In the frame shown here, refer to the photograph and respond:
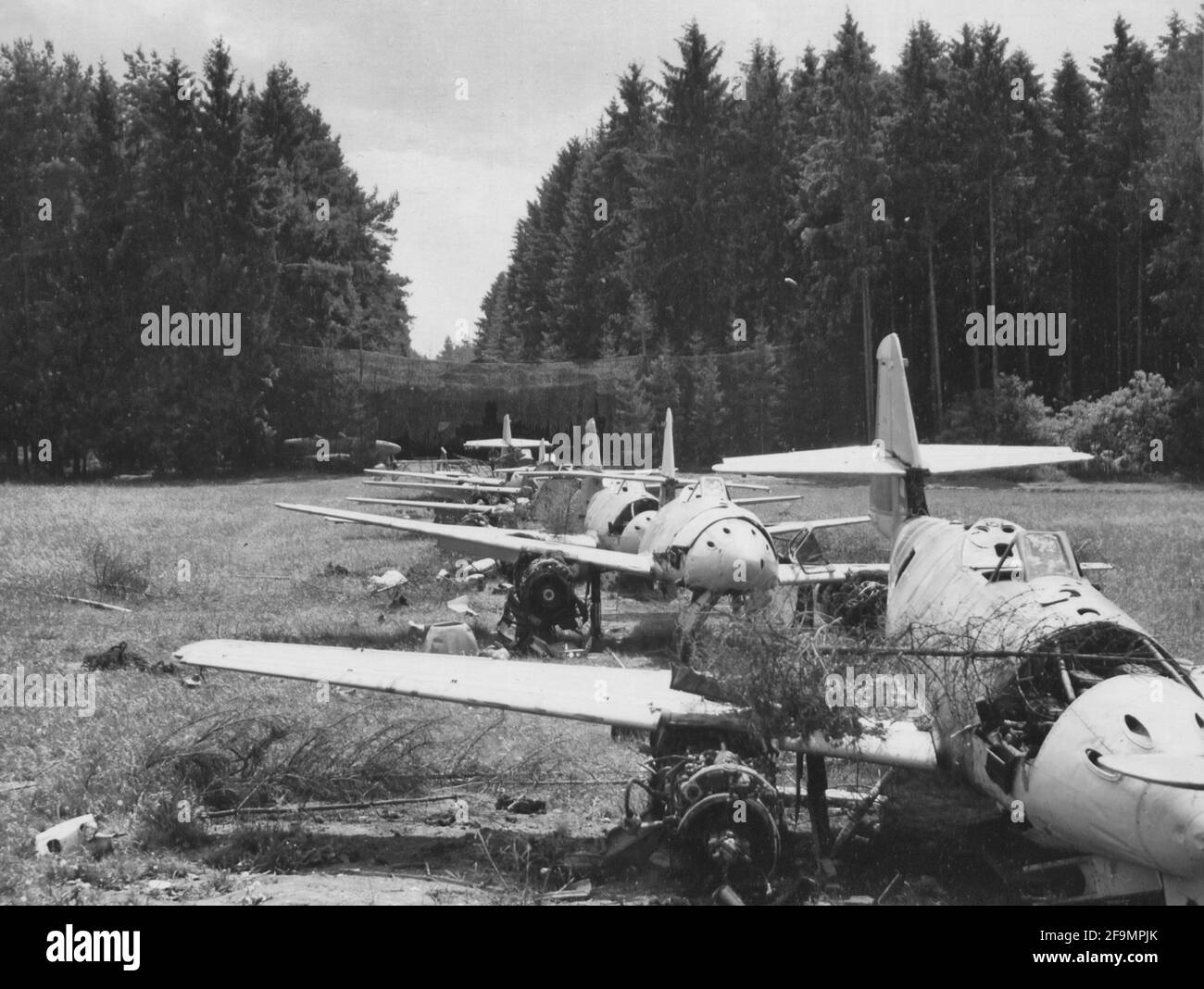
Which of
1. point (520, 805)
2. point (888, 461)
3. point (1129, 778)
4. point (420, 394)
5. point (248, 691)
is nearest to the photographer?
point (1129, 778)

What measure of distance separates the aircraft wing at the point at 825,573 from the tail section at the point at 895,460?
2.11 ft

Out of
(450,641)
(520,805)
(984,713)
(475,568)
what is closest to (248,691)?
(450,641)

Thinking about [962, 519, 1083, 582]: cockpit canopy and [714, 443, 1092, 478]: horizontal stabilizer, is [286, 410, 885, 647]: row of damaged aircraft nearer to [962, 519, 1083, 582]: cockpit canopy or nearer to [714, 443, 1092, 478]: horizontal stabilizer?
[714, 443, 1092, 478]: horizontal stabilizer

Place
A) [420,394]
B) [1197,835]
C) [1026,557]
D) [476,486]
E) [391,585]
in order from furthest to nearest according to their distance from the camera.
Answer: [420,394]
[476,486]
[391,585]
[1026,557]
[1197,835]

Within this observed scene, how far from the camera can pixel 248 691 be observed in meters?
10.9

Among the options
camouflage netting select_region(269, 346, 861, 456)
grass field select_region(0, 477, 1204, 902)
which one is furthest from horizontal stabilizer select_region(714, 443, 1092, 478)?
camouflage netting select_region(269, 346, 861, 456)

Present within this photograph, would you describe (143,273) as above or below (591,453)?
above

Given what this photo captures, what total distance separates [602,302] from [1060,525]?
31141mm

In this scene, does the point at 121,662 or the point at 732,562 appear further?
the point at 732,562

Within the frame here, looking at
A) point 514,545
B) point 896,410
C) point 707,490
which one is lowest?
point 514,545

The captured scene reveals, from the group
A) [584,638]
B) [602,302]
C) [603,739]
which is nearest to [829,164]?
[602,302]

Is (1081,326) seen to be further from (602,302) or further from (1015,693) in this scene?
(1015,693)

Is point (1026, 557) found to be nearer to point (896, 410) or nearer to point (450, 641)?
point (896, 410)

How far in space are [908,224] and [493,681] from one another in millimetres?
29838
